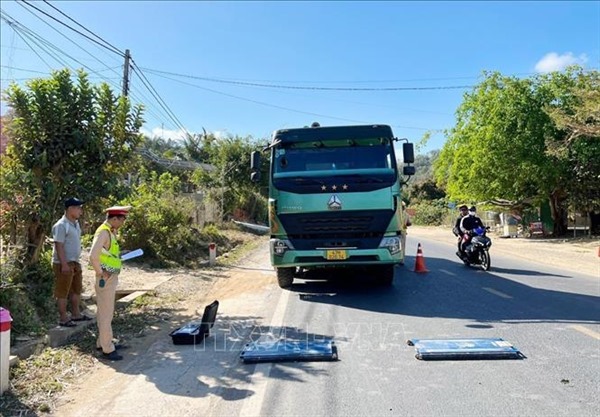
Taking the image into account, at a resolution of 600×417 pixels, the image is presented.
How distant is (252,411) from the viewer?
409 centimetres

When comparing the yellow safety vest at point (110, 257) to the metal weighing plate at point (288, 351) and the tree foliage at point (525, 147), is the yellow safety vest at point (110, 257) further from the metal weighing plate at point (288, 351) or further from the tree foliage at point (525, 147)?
the tree foliage at point (525, 147)

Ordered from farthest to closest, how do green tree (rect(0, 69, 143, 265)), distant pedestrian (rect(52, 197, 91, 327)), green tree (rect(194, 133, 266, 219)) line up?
1. green tree (rect(194, 133, 266, 219))
2. green tree (rect(0, 69, 143, 265))
3. distant pedestrian (rect(52, 197, 91, 327))

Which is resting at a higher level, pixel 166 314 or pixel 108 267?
pixel 108 267

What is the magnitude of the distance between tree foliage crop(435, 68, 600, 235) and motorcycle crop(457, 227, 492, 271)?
36.9ft

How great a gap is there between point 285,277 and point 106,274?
501 centimetres

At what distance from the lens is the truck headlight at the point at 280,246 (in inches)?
355

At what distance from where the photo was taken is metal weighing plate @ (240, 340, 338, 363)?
5.37 meters

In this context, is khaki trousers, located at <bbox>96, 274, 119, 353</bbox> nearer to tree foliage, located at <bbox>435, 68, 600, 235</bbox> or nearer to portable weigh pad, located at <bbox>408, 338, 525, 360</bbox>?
portable weigh pad, located at <bbox>408, 338, 525, 360</bbox>

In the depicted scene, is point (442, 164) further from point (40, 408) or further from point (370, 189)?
point (40, 408)

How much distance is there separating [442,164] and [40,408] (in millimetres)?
30008

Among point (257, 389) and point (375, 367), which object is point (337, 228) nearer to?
point (375, 367)

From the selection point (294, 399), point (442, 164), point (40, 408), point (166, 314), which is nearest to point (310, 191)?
point (166, 314)

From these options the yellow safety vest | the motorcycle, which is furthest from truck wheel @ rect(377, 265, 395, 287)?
the yellow safety vest

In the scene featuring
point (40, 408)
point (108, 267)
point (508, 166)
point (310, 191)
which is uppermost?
point (508, 166)
